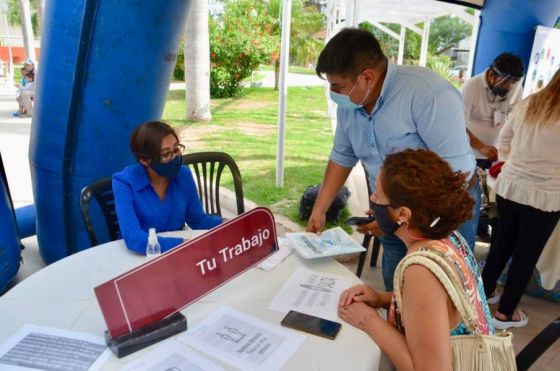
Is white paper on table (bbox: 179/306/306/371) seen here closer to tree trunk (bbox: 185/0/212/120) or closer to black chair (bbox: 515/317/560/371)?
black chair (bbox: 515/317/560/371)

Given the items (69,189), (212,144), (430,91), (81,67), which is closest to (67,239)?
(69,189)

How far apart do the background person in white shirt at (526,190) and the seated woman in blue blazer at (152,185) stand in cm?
181

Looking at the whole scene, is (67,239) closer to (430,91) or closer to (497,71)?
(430,91)

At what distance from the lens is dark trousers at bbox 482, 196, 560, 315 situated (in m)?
2.38

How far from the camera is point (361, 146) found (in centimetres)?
193

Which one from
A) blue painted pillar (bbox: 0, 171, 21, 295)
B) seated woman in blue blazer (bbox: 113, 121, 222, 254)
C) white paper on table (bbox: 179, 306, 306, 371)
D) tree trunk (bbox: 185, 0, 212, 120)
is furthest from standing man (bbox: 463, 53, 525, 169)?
tree trunk (bbox: 185, 0, 212, 120)

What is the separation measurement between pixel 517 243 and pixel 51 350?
2.39 metres

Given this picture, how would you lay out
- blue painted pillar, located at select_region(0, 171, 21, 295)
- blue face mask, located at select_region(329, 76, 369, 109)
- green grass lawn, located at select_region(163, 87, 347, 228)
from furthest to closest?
green grass lawn, located at select_region(163, 87, 347, 228)
blue painted pillar, located at select_region(0, 171, 21, 295)
blue face mask, located at select_region(329, 76, 369, 109)

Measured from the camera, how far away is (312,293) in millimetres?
1521

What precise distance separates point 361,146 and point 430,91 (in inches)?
15.6

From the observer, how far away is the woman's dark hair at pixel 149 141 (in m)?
1.96

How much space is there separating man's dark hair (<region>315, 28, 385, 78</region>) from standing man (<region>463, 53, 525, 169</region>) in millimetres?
1785

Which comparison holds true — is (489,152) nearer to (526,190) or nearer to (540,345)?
(526,190)

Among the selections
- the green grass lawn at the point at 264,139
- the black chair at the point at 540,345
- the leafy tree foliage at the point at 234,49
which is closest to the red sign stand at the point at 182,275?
the black chair at the point at 540,345
